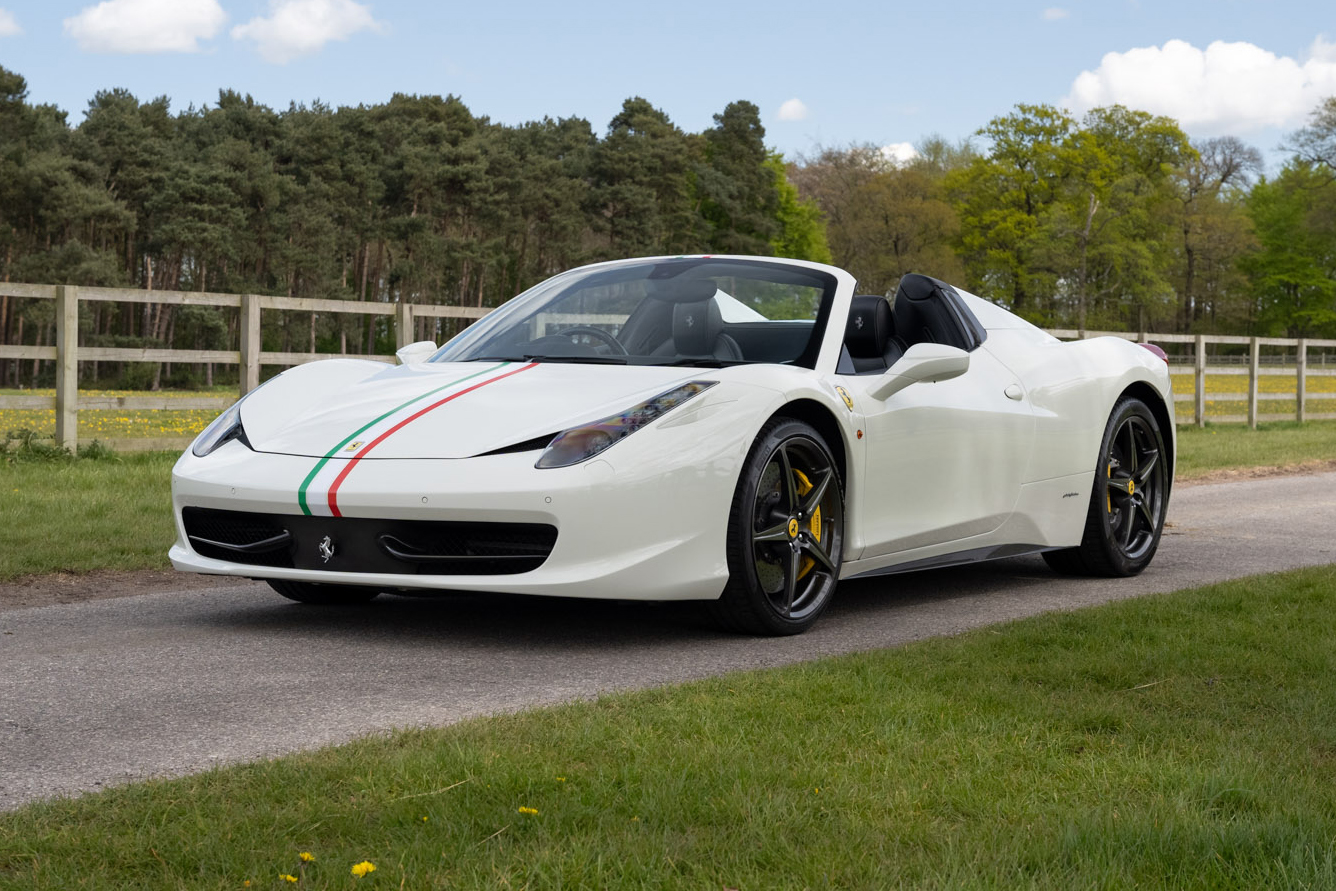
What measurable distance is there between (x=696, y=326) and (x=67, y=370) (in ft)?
25.7

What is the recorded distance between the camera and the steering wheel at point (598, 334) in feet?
17.7

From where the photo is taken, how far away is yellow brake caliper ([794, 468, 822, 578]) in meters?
5.06

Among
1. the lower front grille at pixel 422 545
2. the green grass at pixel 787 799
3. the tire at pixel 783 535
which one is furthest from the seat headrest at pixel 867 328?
the green grass at pixel 787 799

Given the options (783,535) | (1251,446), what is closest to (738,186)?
(1251,446)

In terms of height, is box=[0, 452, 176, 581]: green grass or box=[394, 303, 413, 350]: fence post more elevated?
box=[394, 303, 413, 350]: fence post

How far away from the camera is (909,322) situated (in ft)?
20.5

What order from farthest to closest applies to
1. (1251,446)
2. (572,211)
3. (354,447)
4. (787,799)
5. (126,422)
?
(572,211) → (1251,446) → (126,422) → (354,447) → (787,799)

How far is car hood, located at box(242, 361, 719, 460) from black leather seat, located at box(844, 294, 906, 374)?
1.35m

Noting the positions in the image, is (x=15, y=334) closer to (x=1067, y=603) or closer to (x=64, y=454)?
(x=64, y=454)

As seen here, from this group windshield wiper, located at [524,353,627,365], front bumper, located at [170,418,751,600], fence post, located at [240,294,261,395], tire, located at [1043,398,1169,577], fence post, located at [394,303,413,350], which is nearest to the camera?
front bumper, located at [170,418,751,600]

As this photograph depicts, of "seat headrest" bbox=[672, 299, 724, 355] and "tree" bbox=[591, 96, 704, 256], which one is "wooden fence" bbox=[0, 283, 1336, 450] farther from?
"tree" bbox=[591, 96, 704, 256]

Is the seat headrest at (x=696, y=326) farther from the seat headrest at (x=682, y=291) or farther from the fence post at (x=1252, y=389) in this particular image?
the fence post at (x=1252, y=389)

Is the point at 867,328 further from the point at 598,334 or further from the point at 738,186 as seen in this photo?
the point at 738,186

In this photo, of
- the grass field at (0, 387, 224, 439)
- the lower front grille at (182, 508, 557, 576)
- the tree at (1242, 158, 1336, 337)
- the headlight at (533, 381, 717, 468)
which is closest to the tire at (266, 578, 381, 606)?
the lower front grille at (182, 508, 557, 576)
